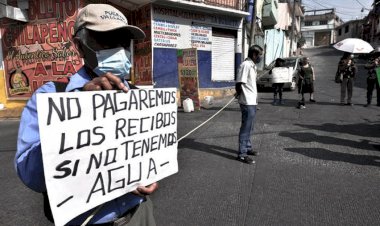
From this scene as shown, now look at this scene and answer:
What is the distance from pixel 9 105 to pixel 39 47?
2.52 meters

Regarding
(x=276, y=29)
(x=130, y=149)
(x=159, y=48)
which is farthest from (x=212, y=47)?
(x=276, y=29)

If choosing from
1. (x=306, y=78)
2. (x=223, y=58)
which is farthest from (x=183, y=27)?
(x=306, y=78)

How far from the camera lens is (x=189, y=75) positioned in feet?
37.8

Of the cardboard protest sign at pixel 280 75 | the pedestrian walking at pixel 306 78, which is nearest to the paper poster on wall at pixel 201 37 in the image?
the cardboard protest sign at pixel 280 75

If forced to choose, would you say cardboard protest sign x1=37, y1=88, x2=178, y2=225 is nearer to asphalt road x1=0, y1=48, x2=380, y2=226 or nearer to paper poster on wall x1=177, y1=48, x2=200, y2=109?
asphalt road x1=0, y1=48, x2=380, y2=226

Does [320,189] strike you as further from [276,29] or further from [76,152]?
[276,29]

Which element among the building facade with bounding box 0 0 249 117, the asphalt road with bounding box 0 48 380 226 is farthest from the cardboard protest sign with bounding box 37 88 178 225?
the building facade with bounding box 0 0 249 117

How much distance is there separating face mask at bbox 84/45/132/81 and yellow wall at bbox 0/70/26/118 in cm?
1144

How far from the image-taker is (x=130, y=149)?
1.75 m

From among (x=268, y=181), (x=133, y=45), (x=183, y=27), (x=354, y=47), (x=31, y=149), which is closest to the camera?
(x=31, y=149)

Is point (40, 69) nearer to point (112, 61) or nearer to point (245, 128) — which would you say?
point (245, 128)

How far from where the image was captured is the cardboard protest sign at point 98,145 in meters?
1.40

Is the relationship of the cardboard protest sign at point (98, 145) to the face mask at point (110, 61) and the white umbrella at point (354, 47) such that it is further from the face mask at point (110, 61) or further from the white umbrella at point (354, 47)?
the white umbrella at point (354, 47)

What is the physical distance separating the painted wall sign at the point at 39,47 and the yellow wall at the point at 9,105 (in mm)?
189
